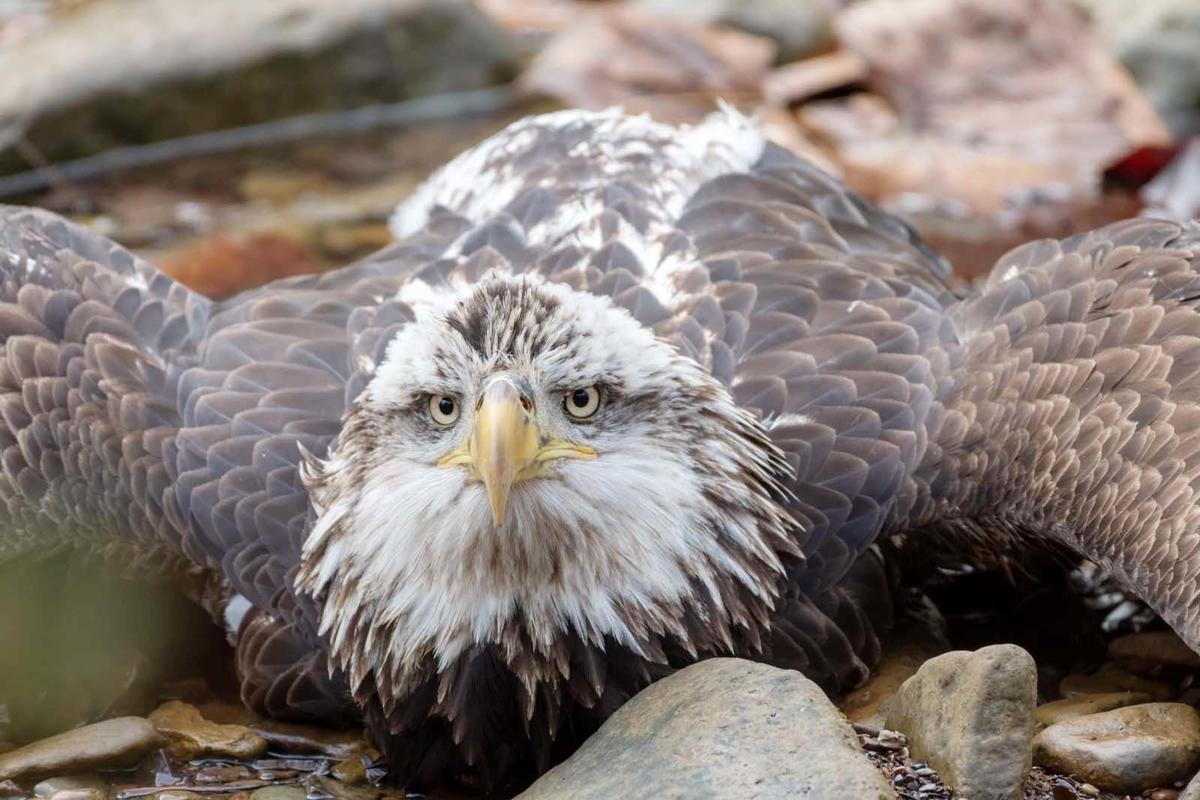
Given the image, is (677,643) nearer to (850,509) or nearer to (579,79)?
(850,509)

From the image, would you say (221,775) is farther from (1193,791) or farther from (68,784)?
(1193,791)

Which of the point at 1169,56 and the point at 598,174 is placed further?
the point at 1169,56

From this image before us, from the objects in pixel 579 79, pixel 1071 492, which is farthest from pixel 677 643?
pixel 579 79

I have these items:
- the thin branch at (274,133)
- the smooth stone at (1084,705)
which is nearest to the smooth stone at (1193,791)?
the smooth stone at (1084,705)

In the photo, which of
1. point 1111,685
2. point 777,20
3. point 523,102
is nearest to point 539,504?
point 1111,685

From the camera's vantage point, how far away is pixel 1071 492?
5.39 meters

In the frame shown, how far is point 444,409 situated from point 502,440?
37cm

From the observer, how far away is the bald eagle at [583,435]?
16.1 feet

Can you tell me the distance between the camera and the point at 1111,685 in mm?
5918

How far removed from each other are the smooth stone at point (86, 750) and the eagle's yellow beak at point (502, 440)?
1.67 meters

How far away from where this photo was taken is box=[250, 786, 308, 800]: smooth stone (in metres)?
5.48

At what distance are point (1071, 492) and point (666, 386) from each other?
50.9 inches

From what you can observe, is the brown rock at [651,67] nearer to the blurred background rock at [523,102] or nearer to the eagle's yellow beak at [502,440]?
the blurred background rock at [523,102]

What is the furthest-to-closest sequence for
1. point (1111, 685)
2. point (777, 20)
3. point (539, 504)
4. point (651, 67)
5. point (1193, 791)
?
point (777, 20)
point (651, 67)
point (1111, 685)
point (539, 504)
point (1193, 791)
